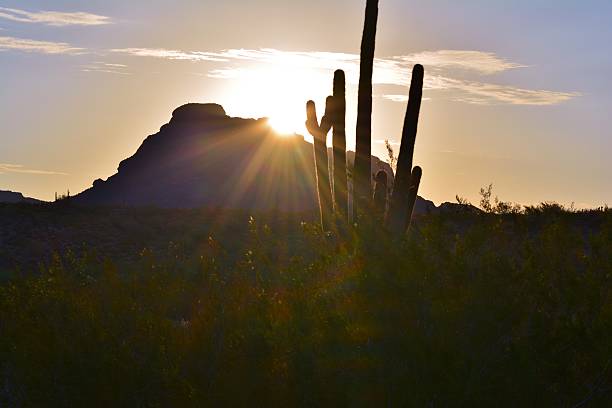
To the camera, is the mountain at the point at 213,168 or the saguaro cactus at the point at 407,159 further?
the mountain at the point at 213,168

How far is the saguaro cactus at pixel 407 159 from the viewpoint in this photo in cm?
1455

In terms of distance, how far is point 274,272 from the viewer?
9.85 m

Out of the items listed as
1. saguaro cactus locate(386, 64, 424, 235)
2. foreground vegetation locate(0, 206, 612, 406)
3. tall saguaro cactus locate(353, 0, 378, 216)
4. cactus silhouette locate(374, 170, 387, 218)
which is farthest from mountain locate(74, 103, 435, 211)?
foreground vegetation locate(0, 206, 612, 406)

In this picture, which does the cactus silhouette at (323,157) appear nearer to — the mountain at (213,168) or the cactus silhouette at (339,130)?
the cactus silhouette at (339,130)

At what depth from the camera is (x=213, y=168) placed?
8531 cm

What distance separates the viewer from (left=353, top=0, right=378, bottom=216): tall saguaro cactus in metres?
15.8

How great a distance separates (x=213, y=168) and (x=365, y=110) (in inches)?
2752

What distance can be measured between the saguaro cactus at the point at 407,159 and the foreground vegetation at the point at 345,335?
4.59 metres

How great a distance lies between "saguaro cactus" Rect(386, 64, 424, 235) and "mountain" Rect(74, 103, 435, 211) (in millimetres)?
46344

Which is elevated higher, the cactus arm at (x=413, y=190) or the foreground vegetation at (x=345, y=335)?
the cactus arm at (x=413, y=190)

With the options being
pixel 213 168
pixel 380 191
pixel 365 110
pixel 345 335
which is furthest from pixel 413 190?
pixel 213 168

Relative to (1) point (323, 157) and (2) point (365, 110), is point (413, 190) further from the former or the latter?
(1) point (323, 157)

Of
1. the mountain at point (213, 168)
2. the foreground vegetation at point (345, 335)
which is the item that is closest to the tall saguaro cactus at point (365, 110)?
the foreground vegetation at point (345, 335)

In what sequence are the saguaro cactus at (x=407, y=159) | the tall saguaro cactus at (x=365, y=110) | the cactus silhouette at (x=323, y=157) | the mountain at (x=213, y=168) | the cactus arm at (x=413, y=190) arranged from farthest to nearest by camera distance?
the mountain at (x=213, y=168)
the cactus silhouette at (x=323, y=157)
the tall saguaro cactus at (x=365, y=110)
the cactus arm at (x=413, y=190)
the saguaro cactus at (x=407, y=159)
